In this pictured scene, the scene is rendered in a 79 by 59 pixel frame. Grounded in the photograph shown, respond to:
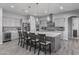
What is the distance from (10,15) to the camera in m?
6.04

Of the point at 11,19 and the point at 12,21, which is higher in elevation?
the point at 11,19

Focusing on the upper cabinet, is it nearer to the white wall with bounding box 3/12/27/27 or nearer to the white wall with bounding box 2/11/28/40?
the white wall with bounding box 3/12/27/27

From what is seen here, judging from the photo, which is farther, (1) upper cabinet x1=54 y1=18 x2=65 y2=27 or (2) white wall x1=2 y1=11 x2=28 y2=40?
(1) upper cabinet x1=54 y1=18 x2=65 y2=27

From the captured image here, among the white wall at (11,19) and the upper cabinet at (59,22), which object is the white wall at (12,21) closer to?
the white wall at (11,19)

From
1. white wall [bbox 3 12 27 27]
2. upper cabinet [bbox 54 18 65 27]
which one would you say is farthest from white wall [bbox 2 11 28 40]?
upper cabinet [bbox 54 18 65 27]

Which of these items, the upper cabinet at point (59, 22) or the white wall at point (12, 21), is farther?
the upper cabinet at point (59, 22)

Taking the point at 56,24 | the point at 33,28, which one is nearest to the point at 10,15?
the point at 33,28

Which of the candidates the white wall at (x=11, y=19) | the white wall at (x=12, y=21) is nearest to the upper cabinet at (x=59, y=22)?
the white wall at (x=11, y=19)

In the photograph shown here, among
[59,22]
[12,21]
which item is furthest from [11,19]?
[59,22]

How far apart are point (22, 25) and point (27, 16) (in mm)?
1335

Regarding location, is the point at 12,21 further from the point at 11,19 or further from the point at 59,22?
the point at 59,22

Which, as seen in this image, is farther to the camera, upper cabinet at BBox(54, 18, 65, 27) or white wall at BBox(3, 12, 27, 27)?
upper cabinet at BBox(54, 18, 65, 27)

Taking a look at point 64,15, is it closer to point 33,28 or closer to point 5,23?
point 33,28

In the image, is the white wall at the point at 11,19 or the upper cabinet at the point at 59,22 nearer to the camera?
the white wall at the point at 11,19
